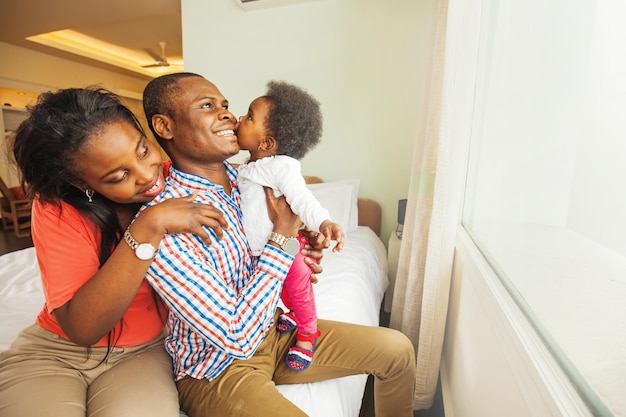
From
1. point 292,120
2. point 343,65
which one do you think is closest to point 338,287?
point 292,120

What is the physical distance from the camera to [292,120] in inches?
40.8

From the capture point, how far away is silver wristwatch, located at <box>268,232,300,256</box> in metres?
0.85

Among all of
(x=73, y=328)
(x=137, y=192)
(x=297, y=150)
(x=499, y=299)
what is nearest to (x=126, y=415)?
(x=73, y=328)

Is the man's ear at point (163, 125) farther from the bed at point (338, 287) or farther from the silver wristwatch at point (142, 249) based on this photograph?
the bed at point (338, 287)

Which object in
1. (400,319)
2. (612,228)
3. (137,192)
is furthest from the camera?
(400,319)

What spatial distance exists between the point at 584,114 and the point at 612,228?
0.89 ft

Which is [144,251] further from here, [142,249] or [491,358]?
[491,358]

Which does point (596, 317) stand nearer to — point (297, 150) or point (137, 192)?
point (297, 150)

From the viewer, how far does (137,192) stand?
823mm

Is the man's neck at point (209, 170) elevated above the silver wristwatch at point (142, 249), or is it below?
above

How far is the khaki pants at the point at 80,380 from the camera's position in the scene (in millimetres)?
691

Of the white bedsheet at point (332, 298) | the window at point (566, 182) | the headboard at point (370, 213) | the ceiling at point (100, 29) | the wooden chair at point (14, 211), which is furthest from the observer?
the wooden chair at point (14, 211)

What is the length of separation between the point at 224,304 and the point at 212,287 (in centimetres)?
5

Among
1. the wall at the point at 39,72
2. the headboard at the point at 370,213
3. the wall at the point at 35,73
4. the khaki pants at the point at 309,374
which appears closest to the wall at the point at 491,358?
the khaki pants at the point at 309,374
